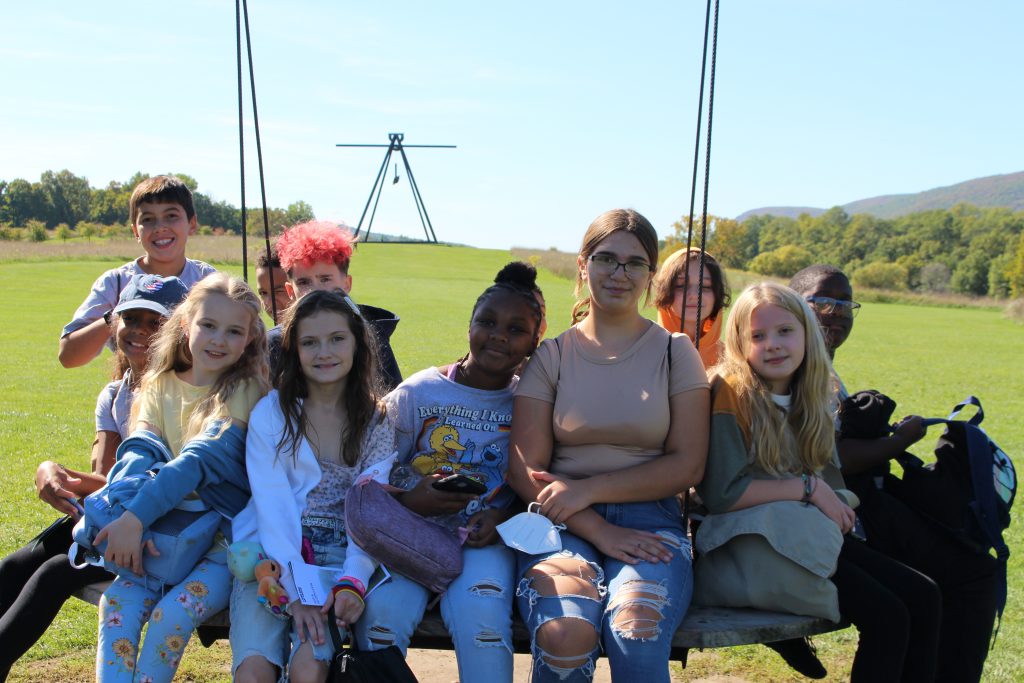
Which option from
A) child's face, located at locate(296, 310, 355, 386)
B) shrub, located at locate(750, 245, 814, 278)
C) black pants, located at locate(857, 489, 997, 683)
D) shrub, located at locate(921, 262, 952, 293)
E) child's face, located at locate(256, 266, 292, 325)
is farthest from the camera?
shrub, located at locate(750, 245, 814, 278)

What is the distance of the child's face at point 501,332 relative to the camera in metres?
3.35

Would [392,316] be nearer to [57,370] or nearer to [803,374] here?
[803,374]

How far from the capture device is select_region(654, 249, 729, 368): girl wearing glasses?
4211mm

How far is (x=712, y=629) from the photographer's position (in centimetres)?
282

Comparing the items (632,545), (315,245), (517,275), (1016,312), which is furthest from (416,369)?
(1016,312)

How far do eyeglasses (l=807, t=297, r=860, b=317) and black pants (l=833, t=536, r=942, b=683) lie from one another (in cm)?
124

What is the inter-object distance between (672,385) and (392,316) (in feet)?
4.72

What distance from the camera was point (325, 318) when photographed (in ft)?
10.4

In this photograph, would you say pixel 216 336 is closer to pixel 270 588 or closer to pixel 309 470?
pixel 309 470

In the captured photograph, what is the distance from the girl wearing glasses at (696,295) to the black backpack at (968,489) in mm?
1044

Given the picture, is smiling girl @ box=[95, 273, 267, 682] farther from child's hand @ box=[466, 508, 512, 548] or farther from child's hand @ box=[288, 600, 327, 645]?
child's hand @ box=[466, 508, 512, 548]

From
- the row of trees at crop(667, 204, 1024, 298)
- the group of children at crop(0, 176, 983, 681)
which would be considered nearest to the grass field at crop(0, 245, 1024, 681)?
the group of children at crop(0, 176, 983, 681)

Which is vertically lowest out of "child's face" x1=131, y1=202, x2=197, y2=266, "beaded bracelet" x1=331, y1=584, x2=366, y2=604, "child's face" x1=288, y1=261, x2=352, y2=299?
"beaded bracelet" x1=331, y1=584, x2=366, y2=604

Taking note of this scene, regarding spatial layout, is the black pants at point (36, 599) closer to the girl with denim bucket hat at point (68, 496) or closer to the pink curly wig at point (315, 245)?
the girl with denim bucket hat at point (68, 496)
